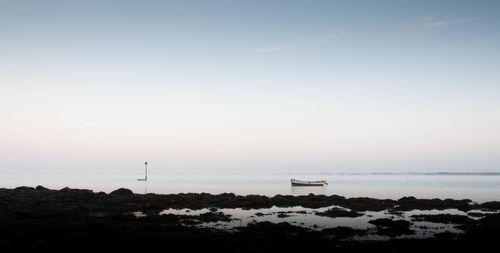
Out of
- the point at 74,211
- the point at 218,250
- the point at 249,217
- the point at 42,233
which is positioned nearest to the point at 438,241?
the point at 218,250

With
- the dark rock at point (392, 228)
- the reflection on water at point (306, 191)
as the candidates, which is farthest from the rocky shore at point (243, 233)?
the reflection on water at point (306, 191)

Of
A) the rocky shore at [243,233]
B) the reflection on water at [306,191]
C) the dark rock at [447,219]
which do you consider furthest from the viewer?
the reflection on water at [306,191]

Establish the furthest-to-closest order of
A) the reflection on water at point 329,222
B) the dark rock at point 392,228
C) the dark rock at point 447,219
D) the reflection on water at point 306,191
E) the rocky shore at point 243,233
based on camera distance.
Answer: the reflection on water at point 306,191 → the dark rock at point 447,219 → the reflection on water at point 329,222 → the dark rock at point 392,228 → the rocky shore at point 243,233

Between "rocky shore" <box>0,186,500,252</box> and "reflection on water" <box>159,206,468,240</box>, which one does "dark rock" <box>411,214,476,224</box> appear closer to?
"rocky shore" <box>0,186,500,252</box>

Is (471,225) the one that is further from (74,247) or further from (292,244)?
(74,247)

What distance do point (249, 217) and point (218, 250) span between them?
17.8m

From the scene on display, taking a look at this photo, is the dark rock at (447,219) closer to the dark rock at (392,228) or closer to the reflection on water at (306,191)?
the dark rock at (392,228)

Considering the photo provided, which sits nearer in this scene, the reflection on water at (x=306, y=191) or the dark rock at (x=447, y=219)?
the dark rock at (x=447, y=219)

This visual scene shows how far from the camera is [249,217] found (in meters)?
38.9

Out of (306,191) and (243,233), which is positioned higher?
(243,233)

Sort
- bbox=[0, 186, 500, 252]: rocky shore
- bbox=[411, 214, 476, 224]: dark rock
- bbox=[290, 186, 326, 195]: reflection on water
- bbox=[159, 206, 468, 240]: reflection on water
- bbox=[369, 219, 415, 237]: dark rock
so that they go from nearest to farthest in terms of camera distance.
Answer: bbox=[0, 186, 500, 252]: rocky shore → bbox=[369, 219, 415, 237]: dark rock → bbox=[159, 206, 468, 240]: reflection on water → bbox=[411, 214, 476, 224]: dark rock → bbox=[290, 186, 326, 195]: reflection on water

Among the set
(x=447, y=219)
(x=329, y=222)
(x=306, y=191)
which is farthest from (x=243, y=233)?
(x=306, y=191)

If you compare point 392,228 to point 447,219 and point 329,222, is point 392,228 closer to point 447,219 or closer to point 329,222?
point 329,222

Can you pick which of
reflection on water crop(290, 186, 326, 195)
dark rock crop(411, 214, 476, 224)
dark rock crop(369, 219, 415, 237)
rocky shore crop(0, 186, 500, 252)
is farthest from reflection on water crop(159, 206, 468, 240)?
reflection on water crop(290, 186, 326, 195)
